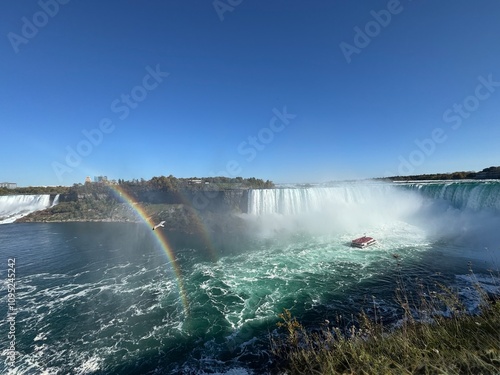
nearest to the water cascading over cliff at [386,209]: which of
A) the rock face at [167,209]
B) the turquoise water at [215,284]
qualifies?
the turquoise water at [215,284]

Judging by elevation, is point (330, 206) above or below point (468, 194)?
below

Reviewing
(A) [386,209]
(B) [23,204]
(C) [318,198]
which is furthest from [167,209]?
(B) [23,204]

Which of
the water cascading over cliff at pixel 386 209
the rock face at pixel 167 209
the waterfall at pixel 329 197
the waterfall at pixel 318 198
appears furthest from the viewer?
the rock face at pixel 167 209

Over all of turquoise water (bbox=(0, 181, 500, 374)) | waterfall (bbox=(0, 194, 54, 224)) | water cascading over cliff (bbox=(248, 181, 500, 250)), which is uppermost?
waterfall (bbox=(0, 194, 54, 224))

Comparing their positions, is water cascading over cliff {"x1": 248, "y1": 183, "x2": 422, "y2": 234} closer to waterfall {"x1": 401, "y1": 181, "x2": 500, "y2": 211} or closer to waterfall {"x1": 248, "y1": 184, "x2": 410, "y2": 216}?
waterfall {"x1": 248, "y1": 184, "x2": 410, "y2": 216}

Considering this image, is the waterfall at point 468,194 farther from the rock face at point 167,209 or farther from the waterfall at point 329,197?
the rock face at point 167,209

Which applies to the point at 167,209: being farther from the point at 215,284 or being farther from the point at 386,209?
the point at 386,209

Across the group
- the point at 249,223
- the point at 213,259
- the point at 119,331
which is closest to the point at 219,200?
the point at 249,223

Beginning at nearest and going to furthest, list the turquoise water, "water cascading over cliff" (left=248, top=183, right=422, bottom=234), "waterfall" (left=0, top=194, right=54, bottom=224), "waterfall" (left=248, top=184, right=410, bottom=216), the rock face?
1. the turquoise water
2. "water cascading over cliff" (left=248, top=183, right=422, bottom=234)
3. "waterfall" (left=248, top=184, right=410, bottom=216)
4. the rock face
5. "waterfall" (left=0, top=194, right=54, bottom=224)

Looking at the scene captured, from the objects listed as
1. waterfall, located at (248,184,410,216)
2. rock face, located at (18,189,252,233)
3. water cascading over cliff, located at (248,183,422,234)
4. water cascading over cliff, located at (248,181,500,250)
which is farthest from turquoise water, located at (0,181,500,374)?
rock face, located at (18,189,252,233)
